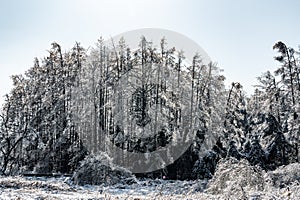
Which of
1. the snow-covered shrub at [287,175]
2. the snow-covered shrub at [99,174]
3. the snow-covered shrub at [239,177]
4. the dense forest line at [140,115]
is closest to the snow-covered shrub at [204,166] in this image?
the dense forest line at [140,115]

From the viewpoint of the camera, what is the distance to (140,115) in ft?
88.7

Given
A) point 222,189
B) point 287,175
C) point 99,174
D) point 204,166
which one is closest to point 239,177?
point 222,189

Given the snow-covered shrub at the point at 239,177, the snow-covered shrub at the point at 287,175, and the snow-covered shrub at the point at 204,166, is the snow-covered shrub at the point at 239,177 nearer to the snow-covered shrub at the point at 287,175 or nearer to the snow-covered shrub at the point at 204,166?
the snow-covered shrub at the point at 287,175

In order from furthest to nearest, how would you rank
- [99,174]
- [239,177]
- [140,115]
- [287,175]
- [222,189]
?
[140,115], [99,174], [287,175], [222,189], [239,177]

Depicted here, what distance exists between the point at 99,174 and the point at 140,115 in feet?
29.8

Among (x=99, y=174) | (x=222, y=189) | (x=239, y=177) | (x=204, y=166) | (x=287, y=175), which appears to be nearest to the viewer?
(x=239, y=177)

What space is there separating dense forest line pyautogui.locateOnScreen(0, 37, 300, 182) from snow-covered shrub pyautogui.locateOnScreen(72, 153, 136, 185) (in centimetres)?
606

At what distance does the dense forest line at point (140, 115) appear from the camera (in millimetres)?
25297

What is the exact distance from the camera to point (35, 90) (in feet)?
98.3

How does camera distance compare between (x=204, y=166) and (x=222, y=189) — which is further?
(x=204, y=166)

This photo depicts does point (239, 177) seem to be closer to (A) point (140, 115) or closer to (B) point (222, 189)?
(B) point (222, 189)

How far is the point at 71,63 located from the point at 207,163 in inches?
500

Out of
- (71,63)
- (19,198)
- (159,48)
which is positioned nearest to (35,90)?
(71,63)

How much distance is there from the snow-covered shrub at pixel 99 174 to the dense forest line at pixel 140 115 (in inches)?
239
